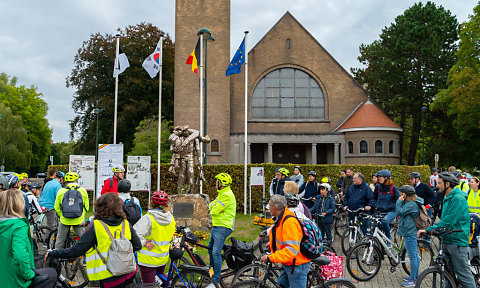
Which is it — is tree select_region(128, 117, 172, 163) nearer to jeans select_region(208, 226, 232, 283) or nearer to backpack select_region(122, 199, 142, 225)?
jeans select_region(208, 226, 232, 283)

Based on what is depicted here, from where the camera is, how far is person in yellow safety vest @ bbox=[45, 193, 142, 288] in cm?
404

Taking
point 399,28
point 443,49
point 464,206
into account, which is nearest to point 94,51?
point 399,28

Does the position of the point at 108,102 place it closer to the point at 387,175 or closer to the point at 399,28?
the point at 399,28

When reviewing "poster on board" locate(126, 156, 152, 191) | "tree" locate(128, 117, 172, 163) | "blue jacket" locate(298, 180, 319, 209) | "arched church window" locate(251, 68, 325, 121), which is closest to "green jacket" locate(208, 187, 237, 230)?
"blue jacket" locate(298, 180, 319, 209)

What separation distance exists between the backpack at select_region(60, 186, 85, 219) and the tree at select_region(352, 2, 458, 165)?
32654 mm

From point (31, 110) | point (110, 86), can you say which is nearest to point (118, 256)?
point (110, 86)

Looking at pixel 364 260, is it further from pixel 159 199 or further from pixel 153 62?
pixel 153 62

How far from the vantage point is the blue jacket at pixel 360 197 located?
966cm

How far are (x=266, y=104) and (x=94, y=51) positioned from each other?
18.7 metres

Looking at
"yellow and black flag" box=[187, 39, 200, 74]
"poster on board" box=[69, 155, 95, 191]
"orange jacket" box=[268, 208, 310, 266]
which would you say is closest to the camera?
"orange jacket" box=[268, 208, 310, 266]

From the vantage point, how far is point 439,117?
37.3 m

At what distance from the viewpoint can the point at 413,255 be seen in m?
7.31

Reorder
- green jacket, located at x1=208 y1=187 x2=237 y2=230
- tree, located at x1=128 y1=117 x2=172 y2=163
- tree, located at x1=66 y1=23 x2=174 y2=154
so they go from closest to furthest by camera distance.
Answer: green jacket, located at x1=208 y1=187 x2=237 y2=230 → tree, located at x1=128 y1=117 x2=172 y2=163 → tree, located at x1=66 y1=23 x2=174 y2=154

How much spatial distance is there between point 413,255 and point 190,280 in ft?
13.7
